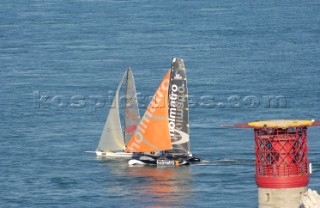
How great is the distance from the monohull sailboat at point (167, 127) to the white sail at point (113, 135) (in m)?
4.12

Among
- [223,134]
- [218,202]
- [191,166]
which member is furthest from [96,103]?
[218,202]

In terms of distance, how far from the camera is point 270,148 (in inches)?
4163

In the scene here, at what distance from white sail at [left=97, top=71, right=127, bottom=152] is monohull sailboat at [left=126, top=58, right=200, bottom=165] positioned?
4.12 metres

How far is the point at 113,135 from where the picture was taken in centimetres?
16412

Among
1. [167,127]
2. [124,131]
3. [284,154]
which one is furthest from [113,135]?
[284,154]

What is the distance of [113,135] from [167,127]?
8.71m

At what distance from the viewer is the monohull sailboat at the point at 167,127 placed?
156 m

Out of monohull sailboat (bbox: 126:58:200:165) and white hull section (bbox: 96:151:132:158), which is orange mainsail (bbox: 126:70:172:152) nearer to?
monohull sailboat (bbox: 126:58:200:165)

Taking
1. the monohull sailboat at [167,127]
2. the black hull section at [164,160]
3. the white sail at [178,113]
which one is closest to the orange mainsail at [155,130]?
the monohull sailboat at [167,127]

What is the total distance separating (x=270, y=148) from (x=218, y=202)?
30.1 metres

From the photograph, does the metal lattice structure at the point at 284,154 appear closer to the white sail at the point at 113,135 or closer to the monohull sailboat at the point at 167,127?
the monohull sailboat at the point at 167,127

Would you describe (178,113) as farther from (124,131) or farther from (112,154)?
(112,154)

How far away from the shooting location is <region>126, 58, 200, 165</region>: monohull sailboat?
511 feet

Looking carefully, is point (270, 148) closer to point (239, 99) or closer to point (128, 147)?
point (128, 147)
